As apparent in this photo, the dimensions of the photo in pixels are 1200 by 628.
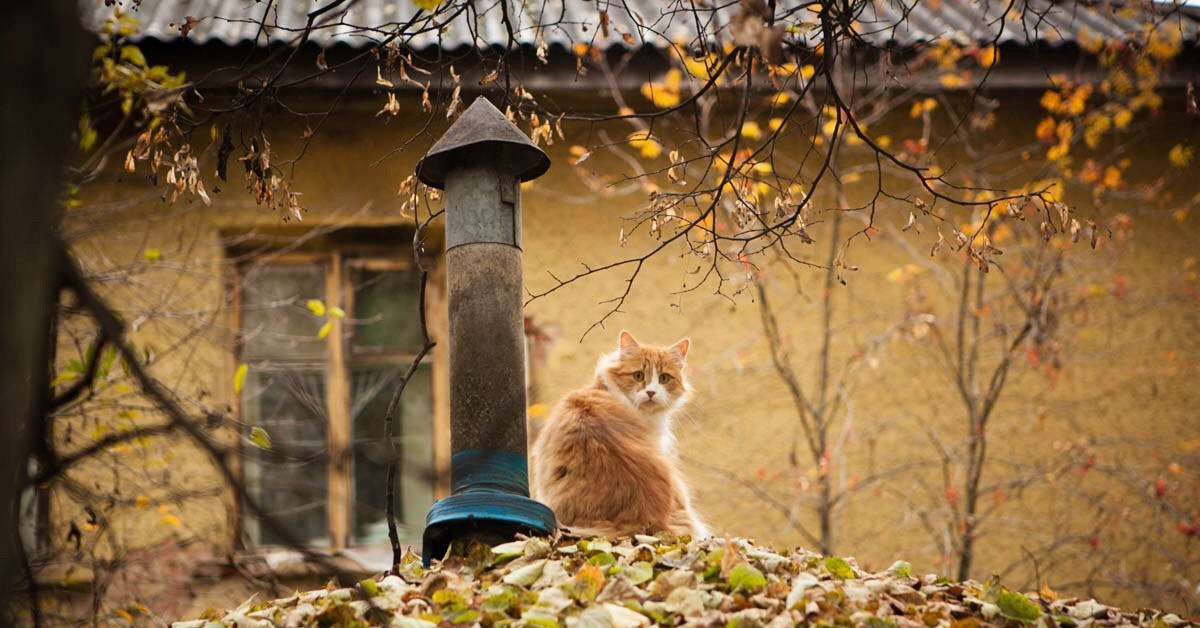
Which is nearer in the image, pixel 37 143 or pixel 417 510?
pixel 37 143

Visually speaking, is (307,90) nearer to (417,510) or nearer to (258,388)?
(258,388)

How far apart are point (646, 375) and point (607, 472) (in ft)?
3.23

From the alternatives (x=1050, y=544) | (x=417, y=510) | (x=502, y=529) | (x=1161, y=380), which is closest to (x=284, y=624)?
(x=502, y=529)

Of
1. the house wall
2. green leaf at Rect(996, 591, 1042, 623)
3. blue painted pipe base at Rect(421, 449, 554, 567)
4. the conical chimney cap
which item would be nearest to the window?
the house wall

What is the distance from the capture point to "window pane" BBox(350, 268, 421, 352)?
20.0ft

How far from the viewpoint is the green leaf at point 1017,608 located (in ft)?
8.81

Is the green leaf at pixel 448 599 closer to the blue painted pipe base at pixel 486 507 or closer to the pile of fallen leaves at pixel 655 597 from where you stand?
the pile of fallen leaves at pixel 655 597

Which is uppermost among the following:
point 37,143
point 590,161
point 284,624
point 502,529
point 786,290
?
point 590,161

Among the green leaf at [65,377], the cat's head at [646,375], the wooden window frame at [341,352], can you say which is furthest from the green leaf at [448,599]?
the wooden window frame at [341,352]

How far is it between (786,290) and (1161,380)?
220cm

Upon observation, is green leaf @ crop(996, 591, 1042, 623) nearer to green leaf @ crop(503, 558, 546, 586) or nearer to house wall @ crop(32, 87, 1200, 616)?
green leaf @ crop(503, 558, 546, 586)

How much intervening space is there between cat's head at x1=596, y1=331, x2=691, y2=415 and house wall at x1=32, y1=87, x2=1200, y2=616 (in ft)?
4.45

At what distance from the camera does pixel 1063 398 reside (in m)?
6.11

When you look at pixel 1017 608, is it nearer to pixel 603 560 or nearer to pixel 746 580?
pixel 746 580
